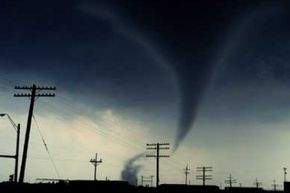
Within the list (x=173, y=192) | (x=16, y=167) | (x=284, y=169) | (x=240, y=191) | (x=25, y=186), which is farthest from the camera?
(x=284, y=169)

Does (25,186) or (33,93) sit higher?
(33,93)

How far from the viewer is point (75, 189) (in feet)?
192

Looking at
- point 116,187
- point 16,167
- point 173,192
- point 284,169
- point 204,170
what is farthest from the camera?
point 284,169

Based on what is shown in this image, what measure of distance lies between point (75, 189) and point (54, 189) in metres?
2.59

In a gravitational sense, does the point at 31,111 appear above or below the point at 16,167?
above

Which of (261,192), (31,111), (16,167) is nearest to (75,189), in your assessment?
(16,167)

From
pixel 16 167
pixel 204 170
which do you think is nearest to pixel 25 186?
pixel 16 167

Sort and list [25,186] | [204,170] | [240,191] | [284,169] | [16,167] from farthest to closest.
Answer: [284,169], [204,170], [240,191], [16,167], [25,186]

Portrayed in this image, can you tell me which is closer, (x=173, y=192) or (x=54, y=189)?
(x=54, y=189)

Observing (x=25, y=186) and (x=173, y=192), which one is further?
(x=173, y=192)

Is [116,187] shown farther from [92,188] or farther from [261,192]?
[261,192]

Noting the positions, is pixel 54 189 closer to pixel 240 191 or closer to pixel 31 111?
pixel 31 111

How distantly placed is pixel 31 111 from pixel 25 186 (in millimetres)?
8097

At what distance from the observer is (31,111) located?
52469 millimetres
